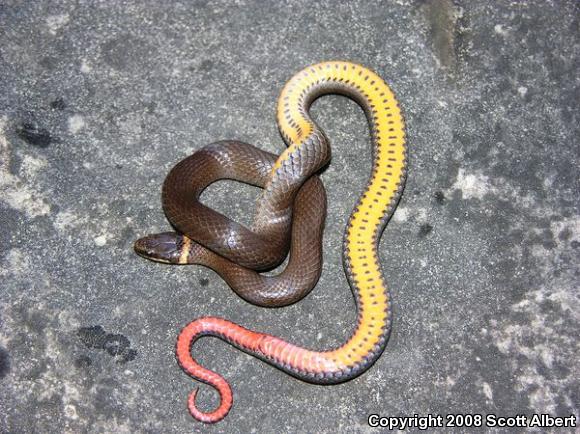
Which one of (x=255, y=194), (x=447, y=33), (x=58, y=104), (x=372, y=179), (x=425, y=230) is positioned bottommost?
(x=58, y=104)

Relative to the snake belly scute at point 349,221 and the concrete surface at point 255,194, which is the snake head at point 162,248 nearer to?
the concrete surface at point 255,194

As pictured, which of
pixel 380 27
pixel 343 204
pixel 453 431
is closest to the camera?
pixel 453 431

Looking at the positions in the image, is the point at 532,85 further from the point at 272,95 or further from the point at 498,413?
the point at 498,413

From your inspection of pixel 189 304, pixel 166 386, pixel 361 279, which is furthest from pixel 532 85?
pixel 166 386

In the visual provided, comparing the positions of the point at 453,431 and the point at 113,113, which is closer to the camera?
the point at 453,431

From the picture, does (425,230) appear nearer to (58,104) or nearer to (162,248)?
(162,248)

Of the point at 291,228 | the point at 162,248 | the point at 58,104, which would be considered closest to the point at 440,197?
the point at 291,228

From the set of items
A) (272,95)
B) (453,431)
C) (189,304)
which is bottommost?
(189,304)
